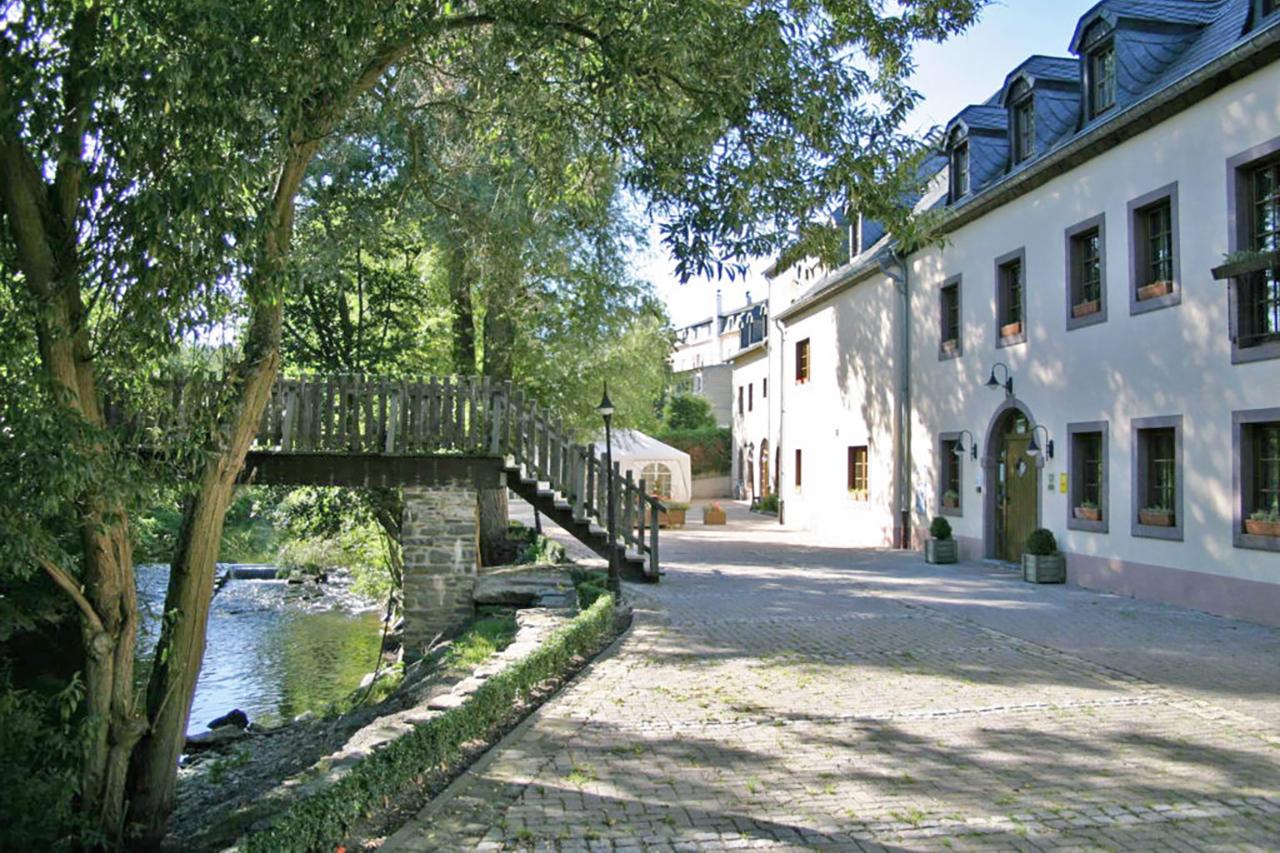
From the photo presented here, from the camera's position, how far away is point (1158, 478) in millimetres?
12828

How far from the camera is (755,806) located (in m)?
5.14

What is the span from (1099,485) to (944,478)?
4.87 meters

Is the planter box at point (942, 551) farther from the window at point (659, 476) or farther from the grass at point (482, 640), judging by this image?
the window at point (659, 476)

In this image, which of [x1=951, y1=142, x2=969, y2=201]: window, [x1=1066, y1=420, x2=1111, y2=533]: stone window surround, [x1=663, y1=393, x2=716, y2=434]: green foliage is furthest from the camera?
[x1=663, y1=393, x2=716, y2=434]: green foliage

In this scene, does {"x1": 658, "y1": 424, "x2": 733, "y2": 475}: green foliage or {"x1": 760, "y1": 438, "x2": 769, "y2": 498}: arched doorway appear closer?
{"x1": 760, "y1": 438, "x2": 769, "y2": 498}: arched doorway

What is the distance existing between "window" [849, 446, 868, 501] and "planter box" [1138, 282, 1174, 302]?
34.2 feet

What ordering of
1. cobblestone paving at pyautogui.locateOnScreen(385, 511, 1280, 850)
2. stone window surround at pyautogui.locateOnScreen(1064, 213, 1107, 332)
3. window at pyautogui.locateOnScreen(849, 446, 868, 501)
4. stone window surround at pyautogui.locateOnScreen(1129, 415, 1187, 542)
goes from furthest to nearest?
window at pyautogui.locateOnScreen(849, 446, 868, 501)
stone window surround at pyautogui.locateOnScreen(1064, 213, 1107, 332)
stone window surround at pyautogui.locateOnScreen(1129, 415, 1187, 542)
cobblestone paving at pyautogui.locateOnScreen(385, 511, 1280, 850)

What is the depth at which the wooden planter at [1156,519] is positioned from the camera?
12.3 meters

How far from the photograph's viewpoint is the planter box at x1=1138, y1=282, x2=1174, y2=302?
12375 mm

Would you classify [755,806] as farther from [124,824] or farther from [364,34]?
[364,34]

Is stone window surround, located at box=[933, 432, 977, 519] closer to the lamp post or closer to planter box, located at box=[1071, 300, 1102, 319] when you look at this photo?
planter box, located at box=[1071, 300, 1102, 319]

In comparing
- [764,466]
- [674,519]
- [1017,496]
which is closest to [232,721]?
[1017,496]

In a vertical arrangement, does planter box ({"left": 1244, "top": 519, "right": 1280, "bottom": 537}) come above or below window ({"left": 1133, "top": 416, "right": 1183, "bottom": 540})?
below

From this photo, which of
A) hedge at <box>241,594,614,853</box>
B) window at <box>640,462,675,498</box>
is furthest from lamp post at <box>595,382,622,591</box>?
window at <box>640,462,675,498</box>
